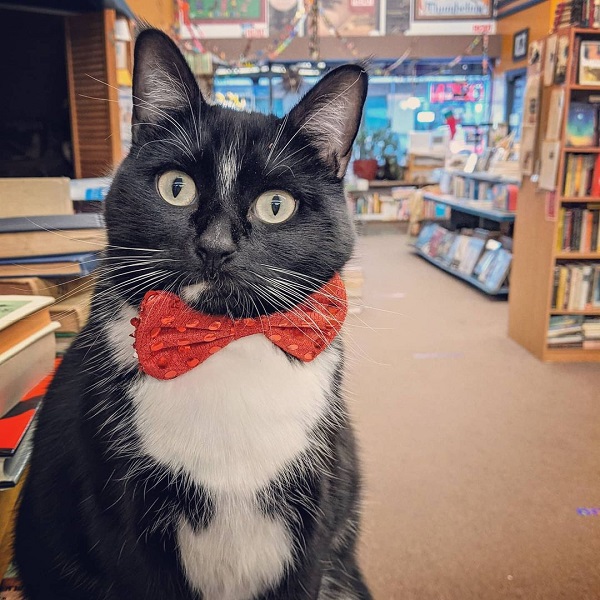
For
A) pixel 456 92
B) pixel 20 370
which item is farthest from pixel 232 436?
pixel 456 92

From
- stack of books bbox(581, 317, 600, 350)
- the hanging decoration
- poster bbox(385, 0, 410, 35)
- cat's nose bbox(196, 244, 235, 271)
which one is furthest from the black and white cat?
poster bbox(385, 0, 410, 35)

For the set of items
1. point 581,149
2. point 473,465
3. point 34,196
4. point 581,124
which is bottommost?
point 473,465

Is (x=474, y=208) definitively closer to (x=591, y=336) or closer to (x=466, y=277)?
(x=466, y=277)

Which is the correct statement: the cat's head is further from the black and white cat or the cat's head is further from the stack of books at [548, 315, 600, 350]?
the stack of books at [548, 315, 600, 350]

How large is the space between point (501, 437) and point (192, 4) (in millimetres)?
7025

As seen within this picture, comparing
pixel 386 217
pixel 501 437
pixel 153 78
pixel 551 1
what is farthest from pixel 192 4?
pixel 153 78

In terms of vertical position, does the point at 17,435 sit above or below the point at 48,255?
below

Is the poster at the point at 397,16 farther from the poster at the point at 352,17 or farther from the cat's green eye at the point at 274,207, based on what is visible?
the cat's green eye at the point at 274,207

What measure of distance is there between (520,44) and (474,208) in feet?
11.3

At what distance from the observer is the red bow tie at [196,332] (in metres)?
0.65

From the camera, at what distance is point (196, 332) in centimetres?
66

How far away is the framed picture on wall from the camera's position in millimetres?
7196

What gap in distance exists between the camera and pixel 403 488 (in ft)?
6.72

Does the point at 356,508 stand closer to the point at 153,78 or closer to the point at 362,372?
the point at 153,78
